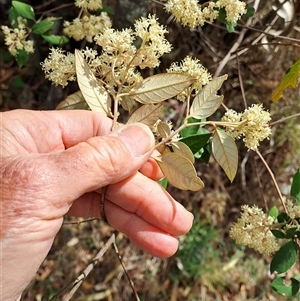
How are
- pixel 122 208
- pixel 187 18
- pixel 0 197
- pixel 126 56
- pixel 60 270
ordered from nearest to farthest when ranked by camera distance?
pixel 0 197, pixel 126 56, pixel 187 18, pixel 122 208, pixel 60 270

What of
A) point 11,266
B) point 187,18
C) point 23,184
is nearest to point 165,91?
point 187,18

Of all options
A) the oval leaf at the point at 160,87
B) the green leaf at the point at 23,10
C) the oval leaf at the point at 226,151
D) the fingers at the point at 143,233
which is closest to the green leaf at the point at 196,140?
the oval leaf at the point at 226,151

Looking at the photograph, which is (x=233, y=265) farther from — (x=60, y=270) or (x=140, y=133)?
(x=140, y=133)

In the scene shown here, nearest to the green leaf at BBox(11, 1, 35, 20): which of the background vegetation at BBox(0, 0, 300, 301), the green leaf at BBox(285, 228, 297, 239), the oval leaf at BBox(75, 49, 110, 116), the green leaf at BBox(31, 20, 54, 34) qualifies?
the green leaf at BBox(31, 20, 54, 34)

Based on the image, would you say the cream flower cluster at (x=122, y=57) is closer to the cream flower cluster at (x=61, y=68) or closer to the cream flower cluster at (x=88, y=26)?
the cream flower cluster at (x=61, y=68)

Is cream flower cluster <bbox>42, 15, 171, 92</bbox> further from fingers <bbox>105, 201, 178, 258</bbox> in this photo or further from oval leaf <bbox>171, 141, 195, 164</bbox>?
fingers <bbox>105, 201, 178, 258</bbox>
